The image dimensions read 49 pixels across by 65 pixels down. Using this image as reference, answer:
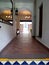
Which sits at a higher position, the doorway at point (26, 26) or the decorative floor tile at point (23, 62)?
the doorway at point (26, 26)

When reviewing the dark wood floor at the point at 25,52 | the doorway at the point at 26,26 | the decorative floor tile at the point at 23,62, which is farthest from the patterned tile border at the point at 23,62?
the doorway at the point at 26,26

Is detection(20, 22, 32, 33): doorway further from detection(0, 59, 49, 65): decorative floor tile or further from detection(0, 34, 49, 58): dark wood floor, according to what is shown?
detection(0, 59, 49, 65): decorative floor tile

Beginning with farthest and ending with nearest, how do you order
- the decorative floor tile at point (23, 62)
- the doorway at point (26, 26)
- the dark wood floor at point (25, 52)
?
the doorway at point (26, 26), the dark wood floor at point (25, 52), the decorative floor tile at point (23, 62)

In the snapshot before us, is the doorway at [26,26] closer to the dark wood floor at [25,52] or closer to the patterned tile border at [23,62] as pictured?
the dark wood floor at [25,52]

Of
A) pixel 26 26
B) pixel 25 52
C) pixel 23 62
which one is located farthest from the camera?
pixel 26 26

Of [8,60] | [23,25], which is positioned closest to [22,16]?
[23,25]

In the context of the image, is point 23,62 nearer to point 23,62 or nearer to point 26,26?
point 23,62

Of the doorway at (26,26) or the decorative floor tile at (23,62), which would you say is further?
the doorway at (26,26)

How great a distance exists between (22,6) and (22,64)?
835 centimetres

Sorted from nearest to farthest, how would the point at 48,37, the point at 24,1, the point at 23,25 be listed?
1. the point at 48,37
2. the point at 24,1
3. the point at 23,25

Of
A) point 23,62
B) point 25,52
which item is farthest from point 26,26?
point 23,62

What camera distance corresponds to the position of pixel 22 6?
1016cm

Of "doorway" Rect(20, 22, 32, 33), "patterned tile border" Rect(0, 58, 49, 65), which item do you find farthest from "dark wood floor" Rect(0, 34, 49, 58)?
"doorway" Rect(20, 22, 32, 33)

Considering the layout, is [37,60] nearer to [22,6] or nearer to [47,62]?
A: [47,62]
